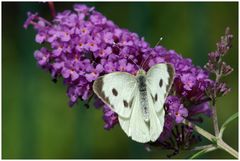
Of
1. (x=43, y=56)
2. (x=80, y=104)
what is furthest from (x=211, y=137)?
(x=80, y=104)

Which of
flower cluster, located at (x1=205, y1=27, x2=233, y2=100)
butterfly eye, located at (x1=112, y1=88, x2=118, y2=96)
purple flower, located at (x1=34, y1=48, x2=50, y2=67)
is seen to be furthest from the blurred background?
butterfly eye, located at (x1=112, y1=88, x2=118, y2=96)

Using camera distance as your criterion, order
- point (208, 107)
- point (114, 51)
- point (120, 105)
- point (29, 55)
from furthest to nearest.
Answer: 1. point (29, 55)
2. point (208, 107)
3. point (114, 51)
4. point (120, 105)

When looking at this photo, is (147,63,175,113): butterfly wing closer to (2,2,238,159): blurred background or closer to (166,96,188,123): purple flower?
(166,96,188,123): purple flower

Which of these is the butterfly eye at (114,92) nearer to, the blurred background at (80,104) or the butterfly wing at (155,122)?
the butterfly wing at (155,122)

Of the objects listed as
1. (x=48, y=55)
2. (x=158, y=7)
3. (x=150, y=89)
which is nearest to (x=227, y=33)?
(x=150, y=89)

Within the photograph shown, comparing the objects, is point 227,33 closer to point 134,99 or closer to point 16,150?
point 134,99
